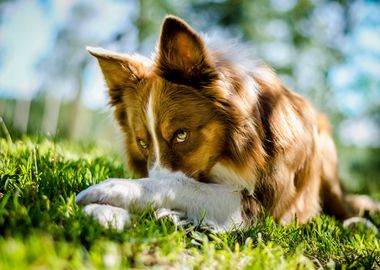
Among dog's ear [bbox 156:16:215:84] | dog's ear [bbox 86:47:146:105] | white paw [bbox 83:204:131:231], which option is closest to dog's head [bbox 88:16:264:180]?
dog's ear [bbox 156:16:215:84]

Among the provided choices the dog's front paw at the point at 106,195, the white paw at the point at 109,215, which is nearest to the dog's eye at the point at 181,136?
the dog's front paw at the point at 106,195

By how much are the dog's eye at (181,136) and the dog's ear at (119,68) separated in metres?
0.80

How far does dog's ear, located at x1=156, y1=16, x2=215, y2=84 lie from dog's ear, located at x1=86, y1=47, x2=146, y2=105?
0.37 meters

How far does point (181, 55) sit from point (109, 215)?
4.91ft

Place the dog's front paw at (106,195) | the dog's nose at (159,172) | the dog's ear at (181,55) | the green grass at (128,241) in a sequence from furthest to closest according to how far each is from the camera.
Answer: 1. the dog's nose at (159,172)
2. the dog's ear at (181,55)
3. the dog's front paw at (106,195)
4. the green grass at (128,241)

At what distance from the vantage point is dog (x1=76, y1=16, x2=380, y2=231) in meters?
3.46

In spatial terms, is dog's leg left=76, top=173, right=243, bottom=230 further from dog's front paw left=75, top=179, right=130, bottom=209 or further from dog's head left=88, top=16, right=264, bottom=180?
dog's head left=88, top=16, right=264, bottom=180

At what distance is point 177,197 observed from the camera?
131 inches

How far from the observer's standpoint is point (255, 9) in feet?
55.3

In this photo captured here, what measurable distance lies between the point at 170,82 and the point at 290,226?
5.20 feet

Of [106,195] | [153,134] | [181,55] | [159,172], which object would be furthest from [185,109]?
[106,195]

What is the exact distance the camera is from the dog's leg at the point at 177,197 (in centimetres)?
297

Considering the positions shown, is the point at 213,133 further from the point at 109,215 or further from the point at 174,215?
the point at 109,215

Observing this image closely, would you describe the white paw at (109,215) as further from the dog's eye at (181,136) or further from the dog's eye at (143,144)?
the dog's eye at (143,144)
